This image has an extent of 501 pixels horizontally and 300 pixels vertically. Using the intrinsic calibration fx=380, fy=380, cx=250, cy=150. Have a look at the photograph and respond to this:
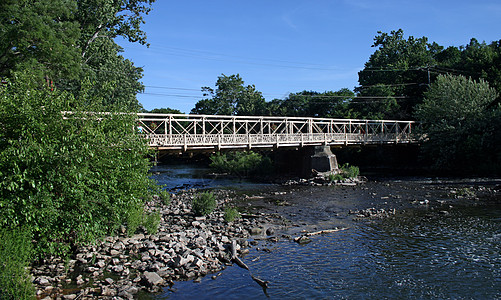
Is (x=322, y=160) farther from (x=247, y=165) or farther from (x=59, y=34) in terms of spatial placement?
(x=59, y=34)

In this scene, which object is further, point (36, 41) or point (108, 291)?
point (36, 41)

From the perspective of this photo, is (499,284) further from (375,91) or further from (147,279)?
(375,91)

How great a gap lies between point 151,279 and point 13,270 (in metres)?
3.00

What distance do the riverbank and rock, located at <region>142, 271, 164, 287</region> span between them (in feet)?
0.08

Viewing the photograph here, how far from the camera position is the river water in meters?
9.43

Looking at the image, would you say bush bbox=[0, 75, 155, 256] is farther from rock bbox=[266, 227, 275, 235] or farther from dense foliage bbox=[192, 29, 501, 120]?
dense foliage bbox=[192, 29, 501, 120]

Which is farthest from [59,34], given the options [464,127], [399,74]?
[399,74]

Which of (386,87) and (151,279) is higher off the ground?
(386,87)

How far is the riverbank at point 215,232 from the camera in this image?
31.2 ft

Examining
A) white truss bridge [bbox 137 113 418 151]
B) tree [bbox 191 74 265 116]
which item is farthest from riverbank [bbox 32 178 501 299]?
tree [bbox 191 74 265 116]

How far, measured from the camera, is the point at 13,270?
7875mm

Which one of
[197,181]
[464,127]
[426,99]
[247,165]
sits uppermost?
[426,99]

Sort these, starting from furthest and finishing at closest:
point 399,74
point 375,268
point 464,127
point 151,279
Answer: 1. point 399,74
2. point 464,127
3. point 375,268
4. point 151,279

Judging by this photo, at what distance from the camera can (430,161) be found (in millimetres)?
44750
